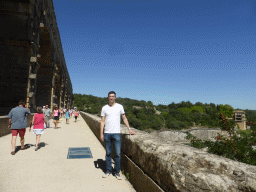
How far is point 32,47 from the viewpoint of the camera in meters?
12.8

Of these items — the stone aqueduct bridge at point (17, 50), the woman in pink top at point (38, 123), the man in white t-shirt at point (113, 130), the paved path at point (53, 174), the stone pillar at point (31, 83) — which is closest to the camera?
the paved path at point (53, 174)

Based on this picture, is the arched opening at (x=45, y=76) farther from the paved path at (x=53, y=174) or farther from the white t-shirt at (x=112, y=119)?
the white t-shirt at (x=112, y=119)

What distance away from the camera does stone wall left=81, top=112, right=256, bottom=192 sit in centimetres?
157

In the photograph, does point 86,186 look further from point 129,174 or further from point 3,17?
point 3,17

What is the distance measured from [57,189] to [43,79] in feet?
75.2

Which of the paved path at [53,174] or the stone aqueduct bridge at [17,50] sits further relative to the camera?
the stone aqueduct bridge at [17,50]

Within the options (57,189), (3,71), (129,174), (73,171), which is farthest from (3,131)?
(129,174)

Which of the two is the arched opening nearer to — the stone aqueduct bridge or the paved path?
the stone aqueduct bridge

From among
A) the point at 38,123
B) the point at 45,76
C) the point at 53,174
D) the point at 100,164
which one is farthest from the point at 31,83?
the point at 53,174

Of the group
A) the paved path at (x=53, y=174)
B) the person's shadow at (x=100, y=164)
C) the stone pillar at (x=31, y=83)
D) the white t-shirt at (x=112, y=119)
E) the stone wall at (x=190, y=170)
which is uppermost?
the stone pillar at (x=31, y=83)

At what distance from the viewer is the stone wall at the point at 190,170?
157cm

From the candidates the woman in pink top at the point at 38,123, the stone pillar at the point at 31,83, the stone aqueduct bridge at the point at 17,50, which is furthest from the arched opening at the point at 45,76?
the woman in pink top at the point at 38,123

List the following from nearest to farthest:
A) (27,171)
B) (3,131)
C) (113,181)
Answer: (113,181) < (27,171) < (3,131)

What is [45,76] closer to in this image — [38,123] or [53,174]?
[38,123]
